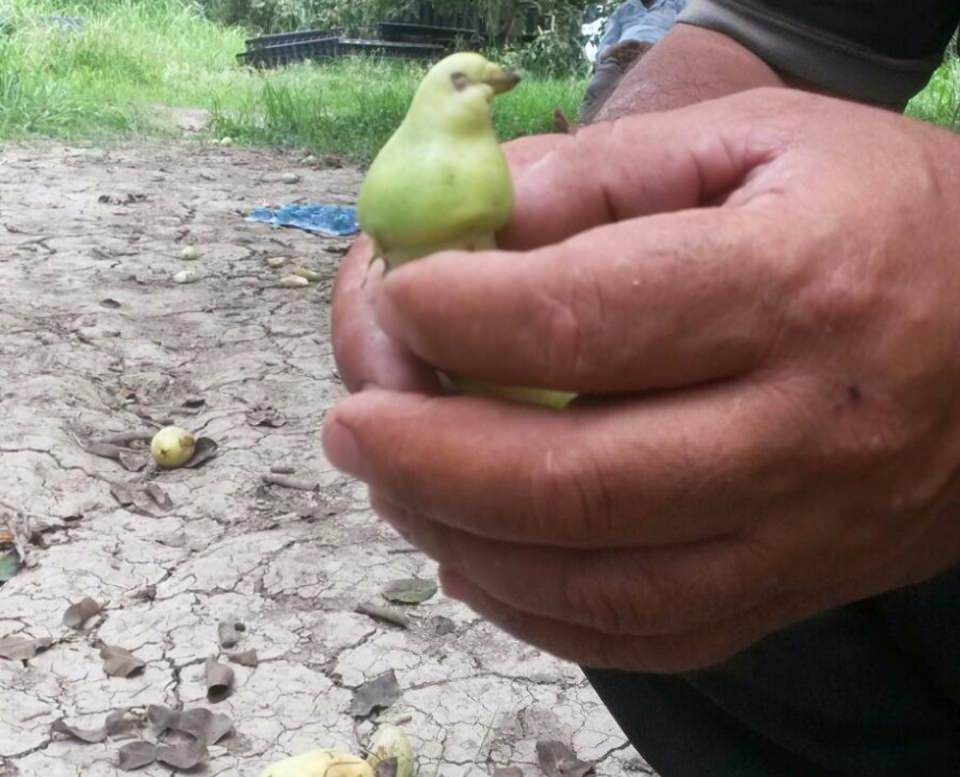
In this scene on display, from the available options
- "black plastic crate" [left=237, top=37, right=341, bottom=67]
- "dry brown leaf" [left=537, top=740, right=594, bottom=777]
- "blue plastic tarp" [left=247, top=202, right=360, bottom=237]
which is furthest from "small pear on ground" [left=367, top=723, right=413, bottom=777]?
"black plastic crate" [left=237, top=37, right=341, bottom=67]

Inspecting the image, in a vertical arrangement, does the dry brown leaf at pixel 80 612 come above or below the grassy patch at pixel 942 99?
below

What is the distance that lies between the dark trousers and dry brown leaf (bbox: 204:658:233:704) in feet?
3.44

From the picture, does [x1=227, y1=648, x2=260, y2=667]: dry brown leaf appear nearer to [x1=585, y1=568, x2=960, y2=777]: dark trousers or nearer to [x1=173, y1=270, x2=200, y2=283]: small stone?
[x1=585, y1=568, x2=960, y2=777]: dark trousers

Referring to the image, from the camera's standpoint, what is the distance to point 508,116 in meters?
7.46

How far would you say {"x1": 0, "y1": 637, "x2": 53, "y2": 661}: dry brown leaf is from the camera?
2.22m

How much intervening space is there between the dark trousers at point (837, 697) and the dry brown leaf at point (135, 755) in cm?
98

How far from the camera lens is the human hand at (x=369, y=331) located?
0.79 m

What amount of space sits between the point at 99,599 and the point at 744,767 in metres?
1.56

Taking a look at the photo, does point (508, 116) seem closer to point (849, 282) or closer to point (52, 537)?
point (52, 537)

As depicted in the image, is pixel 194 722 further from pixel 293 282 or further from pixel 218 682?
pixel 293 282

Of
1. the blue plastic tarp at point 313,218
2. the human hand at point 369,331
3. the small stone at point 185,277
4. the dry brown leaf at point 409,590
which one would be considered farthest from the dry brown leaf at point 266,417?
the human hand at point 369,331

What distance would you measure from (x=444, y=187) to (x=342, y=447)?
0.18 m

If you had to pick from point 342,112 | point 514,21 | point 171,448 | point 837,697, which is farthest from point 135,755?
point 514,21

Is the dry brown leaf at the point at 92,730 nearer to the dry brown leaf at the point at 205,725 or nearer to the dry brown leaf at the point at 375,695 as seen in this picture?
the dry brown leaf at the point at 205,725
